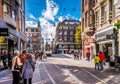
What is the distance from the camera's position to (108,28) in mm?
42312

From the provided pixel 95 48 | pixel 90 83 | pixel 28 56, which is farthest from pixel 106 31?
pixel 28 56

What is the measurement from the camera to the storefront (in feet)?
128

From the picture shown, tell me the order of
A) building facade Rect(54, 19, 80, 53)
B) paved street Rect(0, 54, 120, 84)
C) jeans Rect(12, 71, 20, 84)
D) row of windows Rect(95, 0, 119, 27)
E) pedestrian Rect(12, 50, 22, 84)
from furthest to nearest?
building facade Rect(54, 19, 80, 53) → row of windows Rect(95, 0, 119, 27) → paved street Rect(0, 54, 120, 84) → jeans Rect(12, 71, 20, 84) → pedestrian Rect(12, 50, 22, 84)

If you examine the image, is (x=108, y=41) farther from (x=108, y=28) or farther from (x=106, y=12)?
(x=106, y=12)

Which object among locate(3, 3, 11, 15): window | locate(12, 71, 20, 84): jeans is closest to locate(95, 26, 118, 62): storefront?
locate(3, 3, 11, 15): window

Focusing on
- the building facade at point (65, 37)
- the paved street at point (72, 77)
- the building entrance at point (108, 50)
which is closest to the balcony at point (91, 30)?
the building entrance at point (108, 50)

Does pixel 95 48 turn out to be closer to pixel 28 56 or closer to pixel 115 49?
pixel 115 49

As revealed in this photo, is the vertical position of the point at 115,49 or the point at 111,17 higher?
the point at 111,17

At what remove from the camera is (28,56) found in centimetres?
1435

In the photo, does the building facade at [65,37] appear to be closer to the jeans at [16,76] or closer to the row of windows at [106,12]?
the row of windows at [106,12]

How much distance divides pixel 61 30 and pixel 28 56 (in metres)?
140

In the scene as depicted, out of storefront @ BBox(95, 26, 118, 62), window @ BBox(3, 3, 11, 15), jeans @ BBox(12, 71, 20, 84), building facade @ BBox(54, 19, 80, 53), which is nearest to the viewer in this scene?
jeans @ BBox(12, 71, 20, 84)

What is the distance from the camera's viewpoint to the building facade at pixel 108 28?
1521 inches

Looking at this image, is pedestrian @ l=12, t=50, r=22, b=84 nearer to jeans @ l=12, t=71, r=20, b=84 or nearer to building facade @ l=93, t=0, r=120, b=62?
jeans @ l=12, t=71, r=20, b=84
